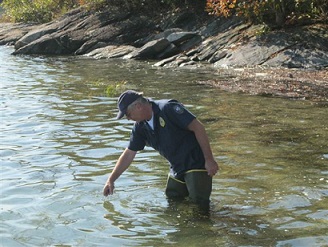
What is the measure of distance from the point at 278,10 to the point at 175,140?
16.7 meters

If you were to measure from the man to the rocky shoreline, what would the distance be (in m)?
8.23

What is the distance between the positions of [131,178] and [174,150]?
2108 millimetres

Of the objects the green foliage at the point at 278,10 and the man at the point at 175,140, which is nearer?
the man at the point at 175,140

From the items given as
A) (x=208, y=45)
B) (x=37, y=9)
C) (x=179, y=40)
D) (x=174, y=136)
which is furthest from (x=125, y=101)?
(x=37, y=9)

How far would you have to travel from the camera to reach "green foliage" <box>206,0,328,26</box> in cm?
2173

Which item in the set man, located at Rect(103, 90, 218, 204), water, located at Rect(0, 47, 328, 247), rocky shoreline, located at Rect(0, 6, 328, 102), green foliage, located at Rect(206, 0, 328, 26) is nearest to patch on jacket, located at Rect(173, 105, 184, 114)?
man, located at Rect(103, 90, 218, 204)

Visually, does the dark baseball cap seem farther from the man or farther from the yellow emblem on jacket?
the yellow emblem on jacket

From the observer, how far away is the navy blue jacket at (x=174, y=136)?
21.8 ft

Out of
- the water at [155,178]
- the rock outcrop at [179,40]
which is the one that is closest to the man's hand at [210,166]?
the water at [155,178]

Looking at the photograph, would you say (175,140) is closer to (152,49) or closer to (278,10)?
(278,10)

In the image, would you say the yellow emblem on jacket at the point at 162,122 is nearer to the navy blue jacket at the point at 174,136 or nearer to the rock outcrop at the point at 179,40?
Result: the navy blue jacket at the point at 174,136

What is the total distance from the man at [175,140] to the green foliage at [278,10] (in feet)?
51.5

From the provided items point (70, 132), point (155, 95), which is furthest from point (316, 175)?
point (155, 95)

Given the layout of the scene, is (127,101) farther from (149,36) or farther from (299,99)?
(149,36)
